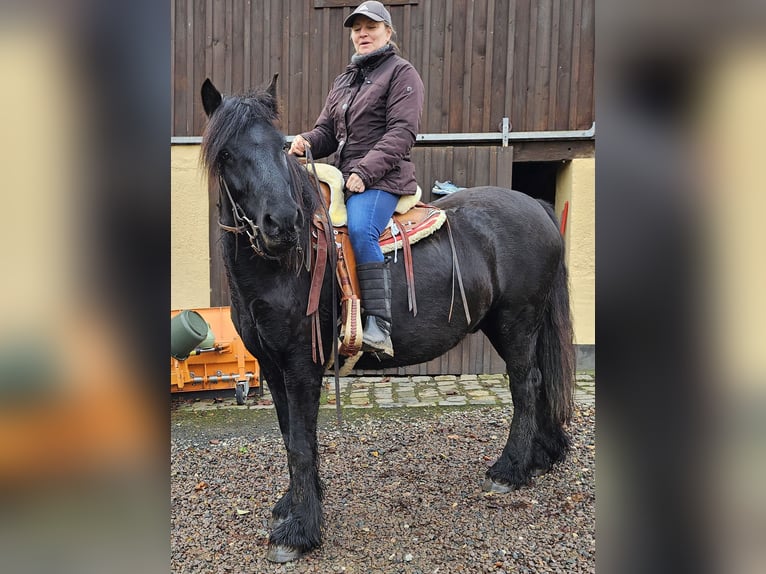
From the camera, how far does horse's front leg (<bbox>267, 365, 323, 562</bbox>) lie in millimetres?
2586

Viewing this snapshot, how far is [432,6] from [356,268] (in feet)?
14.7

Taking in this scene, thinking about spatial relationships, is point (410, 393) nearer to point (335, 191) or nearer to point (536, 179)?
point (335, 191)

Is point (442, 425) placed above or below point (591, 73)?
below

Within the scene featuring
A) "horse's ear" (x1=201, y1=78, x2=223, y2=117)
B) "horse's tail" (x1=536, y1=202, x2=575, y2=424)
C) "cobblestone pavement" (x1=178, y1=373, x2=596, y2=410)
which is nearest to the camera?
"horse's ear" (x1=201, y1=78, x2=223, y2=117)

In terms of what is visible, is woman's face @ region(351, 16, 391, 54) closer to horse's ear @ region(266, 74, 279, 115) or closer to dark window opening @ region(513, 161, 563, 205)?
horse's ear @ region(266, 74, 279, 115)

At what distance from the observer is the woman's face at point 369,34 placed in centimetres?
289

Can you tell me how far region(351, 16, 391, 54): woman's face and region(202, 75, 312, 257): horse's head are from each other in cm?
90

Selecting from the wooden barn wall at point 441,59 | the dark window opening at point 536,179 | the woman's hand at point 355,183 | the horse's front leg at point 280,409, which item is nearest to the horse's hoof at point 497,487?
the horse's front leg at point 280,409

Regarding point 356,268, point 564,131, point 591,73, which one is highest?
point 591,73

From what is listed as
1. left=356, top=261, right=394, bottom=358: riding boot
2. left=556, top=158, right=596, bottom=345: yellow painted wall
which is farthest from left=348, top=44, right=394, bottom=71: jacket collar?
left=556, top=158, right=596, bottom=345: yellow painted wall
